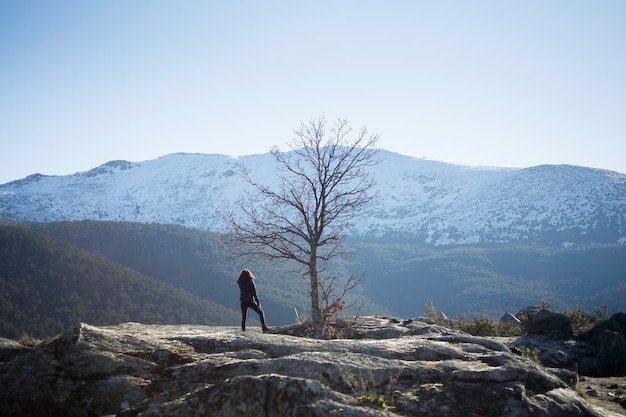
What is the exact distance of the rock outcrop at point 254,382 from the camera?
20.4 ft

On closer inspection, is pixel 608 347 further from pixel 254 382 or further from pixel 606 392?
pixel 254 382

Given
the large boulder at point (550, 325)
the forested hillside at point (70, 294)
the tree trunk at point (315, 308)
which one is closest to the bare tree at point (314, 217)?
the tree trunk at point (315, 308)

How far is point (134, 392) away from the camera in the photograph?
7453mm

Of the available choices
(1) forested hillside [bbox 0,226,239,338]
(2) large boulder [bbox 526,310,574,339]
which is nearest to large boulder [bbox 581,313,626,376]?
(2) large boulder [bbox 526,310,574,339]

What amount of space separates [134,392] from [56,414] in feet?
3.56

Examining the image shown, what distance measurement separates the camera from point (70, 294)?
5812 inches

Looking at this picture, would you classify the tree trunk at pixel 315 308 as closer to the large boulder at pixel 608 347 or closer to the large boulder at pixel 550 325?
the large boulder at pixel 608 347

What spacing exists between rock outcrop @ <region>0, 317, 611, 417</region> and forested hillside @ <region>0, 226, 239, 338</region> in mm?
128234

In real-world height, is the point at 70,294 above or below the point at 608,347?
below

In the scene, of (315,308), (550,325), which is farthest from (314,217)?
(550,325)

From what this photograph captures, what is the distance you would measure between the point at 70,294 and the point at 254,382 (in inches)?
6353

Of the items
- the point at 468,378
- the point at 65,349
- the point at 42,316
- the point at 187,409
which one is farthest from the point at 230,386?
the point at 42,316

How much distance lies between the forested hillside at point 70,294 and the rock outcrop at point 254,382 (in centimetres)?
12823

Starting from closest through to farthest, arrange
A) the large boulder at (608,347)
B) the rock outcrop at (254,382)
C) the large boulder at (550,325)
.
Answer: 1. the rock outcrop at (254,382)
2. the large boulder at (608,347)
3. the large boulder at (550,325)
